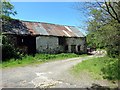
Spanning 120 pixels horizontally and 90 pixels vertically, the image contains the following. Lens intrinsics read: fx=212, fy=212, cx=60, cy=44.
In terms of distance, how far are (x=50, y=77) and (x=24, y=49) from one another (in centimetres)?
1735

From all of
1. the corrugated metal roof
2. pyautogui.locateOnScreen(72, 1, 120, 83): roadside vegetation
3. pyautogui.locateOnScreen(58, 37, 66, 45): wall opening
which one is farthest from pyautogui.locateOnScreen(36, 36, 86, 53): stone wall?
pyautogui.locateOnScreen(72, 1, 120, 83): roadside vegetation

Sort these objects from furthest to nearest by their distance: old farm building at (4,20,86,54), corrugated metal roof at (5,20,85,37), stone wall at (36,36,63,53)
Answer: stone wall at (36,36,63,53) → corrugated metal roof at (5,20,85,37) → old farm building at (4,20,86,54)

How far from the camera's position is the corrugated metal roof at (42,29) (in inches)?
1182

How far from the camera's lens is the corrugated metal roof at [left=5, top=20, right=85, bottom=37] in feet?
98.5

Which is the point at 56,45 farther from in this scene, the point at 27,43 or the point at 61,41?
the point at 27,43

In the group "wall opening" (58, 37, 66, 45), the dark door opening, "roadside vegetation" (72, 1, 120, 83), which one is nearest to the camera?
"roadside vegetation" (72, 1, 120, 83)

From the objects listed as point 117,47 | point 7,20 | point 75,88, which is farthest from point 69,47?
point 75,88

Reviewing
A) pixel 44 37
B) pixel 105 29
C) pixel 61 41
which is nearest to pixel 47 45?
pixel 44 37

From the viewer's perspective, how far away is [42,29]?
33312 millimetres

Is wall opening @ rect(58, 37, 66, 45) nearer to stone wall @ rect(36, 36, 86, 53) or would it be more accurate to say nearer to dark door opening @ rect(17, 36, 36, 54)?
stone wall @ rect(36, 36, 86, 53)

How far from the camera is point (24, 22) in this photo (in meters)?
32.9

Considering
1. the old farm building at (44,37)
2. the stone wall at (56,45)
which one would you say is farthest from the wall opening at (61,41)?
the stone wall at (56,45)

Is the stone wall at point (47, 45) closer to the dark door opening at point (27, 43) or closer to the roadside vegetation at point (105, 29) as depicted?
the dark door opening at point (27, 43)

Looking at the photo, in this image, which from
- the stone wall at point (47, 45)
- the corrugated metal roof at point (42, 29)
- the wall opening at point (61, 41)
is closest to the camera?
the corrugated metal roof at point (42, 29)
